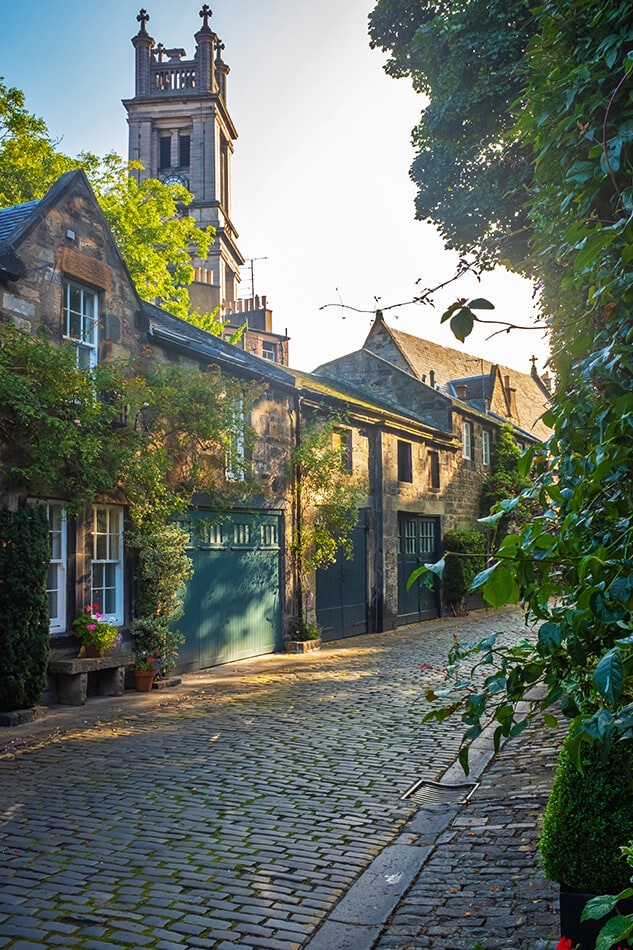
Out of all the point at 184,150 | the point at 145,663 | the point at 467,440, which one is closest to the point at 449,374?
the point at 467,440

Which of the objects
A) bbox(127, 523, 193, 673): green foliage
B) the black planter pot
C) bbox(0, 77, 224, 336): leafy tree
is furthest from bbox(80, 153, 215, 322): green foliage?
the black planter pot

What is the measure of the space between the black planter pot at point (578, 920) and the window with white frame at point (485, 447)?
25562 millimetres

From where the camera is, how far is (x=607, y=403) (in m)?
2.42

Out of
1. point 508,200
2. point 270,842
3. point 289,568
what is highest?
point 508,200

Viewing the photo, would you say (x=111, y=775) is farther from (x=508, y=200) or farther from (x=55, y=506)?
(x=508, y=200)

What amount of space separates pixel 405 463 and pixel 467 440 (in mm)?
5261

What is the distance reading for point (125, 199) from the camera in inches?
1054

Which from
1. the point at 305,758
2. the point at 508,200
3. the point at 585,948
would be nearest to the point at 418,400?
the point at 508,200

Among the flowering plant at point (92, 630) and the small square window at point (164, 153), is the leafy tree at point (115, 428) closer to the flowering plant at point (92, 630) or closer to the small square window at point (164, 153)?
the flowering plant at point (92, 630)

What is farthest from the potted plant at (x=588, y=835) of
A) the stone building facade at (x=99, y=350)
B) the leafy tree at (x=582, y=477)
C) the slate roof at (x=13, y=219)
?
the slate roof at (x=13, y=219)

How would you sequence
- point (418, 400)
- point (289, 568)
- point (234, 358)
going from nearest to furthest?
point (234, 358) → point (289, 568) → point (418, 400)

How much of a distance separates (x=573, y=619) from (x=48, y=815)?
5.37 m

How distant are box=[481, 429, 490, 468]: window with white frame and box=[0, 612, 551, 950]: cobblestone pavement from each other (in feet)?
61.3

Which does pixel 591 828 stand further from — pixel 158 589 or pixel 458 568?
pixel 458 568
